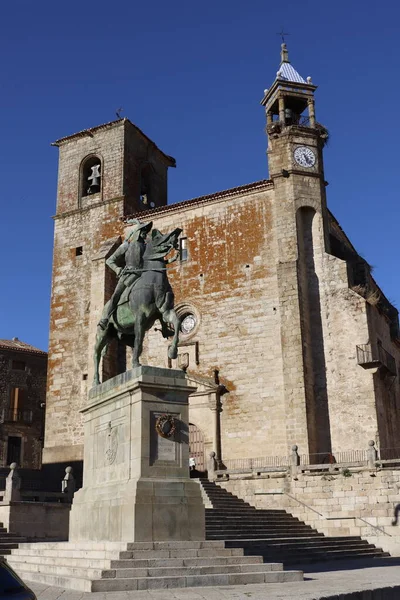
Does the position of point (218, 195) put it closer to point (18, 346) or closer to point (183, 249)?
point (183, 249)

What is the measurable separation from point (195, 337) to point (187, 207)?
17.3 ft

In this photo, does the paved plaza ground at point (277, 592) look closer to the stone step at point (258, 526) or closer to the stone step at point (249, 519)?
the stone step at point (258, 526)

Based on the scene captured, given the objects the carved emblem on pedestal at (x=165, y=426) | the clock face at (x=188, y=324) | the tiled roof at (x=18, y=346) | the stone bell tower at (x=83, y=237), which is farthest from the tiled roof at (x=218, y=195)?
the carved emblem on pedestal at (x=165, y=426)

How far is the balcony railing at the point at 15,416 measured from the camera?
116ft

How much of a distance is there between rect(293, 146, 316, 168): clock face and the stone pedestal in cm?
1567

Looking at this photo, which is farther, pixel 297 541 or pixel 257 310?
pixel 257 310

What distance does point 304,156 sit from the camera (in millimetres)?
24797

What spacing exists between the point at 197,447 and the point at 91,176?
13.2 m

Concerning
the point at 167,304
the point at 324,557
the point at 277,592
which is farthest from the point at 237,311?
the point at 277,592

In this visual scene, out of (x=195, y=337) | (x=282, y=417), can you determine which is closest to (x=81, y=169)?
(x=195, y=337)

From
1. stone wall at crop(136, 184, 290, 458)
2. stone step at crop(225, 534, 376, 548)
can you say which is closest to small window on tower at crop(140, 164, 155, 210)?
stone wall at crop(136, 184, 290, 458)

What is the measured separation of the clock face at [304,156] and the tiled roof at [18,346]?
20.0 m

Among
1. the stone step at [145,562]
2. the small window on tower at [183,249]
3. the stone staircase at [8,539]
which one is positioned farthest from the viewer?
the small window on tower at [183,249]

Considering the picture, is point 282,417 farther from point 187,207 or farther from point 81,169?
point 81,169
